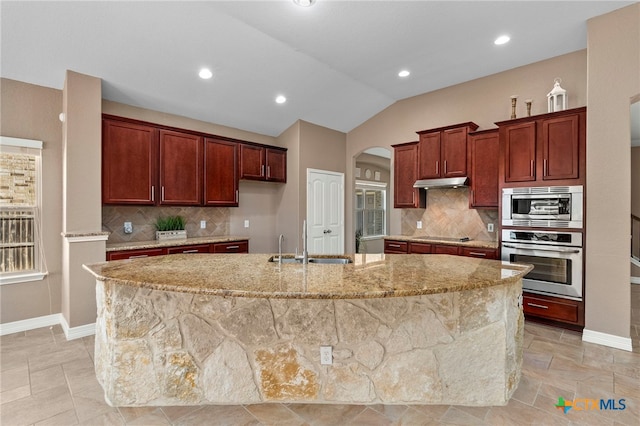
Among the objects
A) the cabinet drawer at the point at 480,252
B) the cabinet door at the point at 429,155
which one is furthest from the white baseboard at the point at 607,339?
the cabinet door at the point at 429,155

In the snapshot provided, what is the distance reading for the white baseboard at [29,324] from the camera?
327 cm

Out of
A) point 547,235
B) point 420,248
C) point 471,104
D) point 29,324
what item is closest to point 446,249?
point 420,248

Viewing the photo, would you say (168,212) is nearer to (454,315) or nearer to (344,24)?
(344,24)

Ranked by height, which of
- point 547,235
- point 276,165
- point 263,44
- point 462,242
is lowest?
point 462,242

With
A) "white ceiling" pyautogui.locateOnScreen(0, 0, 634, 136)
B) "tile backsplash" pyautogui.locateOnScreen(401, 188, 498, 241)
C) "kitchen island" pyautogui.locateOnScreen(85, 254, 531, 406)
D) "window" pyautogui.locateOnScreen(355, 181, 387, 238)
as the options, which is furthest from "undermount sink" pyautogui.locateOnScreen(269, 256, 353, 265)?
"window" pyautogui.locateOnScreen(355, 181, 387, 238)

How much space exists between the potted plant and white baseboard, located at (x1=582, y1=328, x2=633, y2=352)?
16.2ft

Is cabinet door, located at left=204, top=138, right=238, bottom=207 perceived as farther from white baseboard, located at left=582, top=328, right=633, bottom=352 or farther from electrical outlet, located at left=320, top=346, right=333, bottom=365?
white baseboard, located at left=582, top=328, right=633, bottom=352

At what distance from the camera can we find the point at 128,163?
148 inches

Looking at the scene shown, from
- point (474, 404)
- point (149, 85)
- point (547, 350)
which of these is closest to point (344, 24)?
point (149, 85)

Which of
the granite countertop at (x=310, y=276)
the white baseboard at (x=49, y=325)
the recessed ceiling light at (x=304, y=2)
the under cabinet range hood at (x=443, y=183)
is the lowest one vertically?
the white baseboard at (x=49, y=325)

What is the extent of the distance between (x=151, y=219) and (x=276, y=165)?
2.11 meters

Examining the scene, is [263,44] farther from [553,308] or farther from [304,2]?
[553,308]

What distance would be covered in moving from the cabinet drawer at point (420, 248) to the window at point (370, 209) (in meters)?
2.90

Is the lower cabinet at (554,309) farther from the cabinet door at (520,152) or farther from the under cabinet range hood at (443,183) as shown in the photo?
the under cabinet range hood at (443,183)
